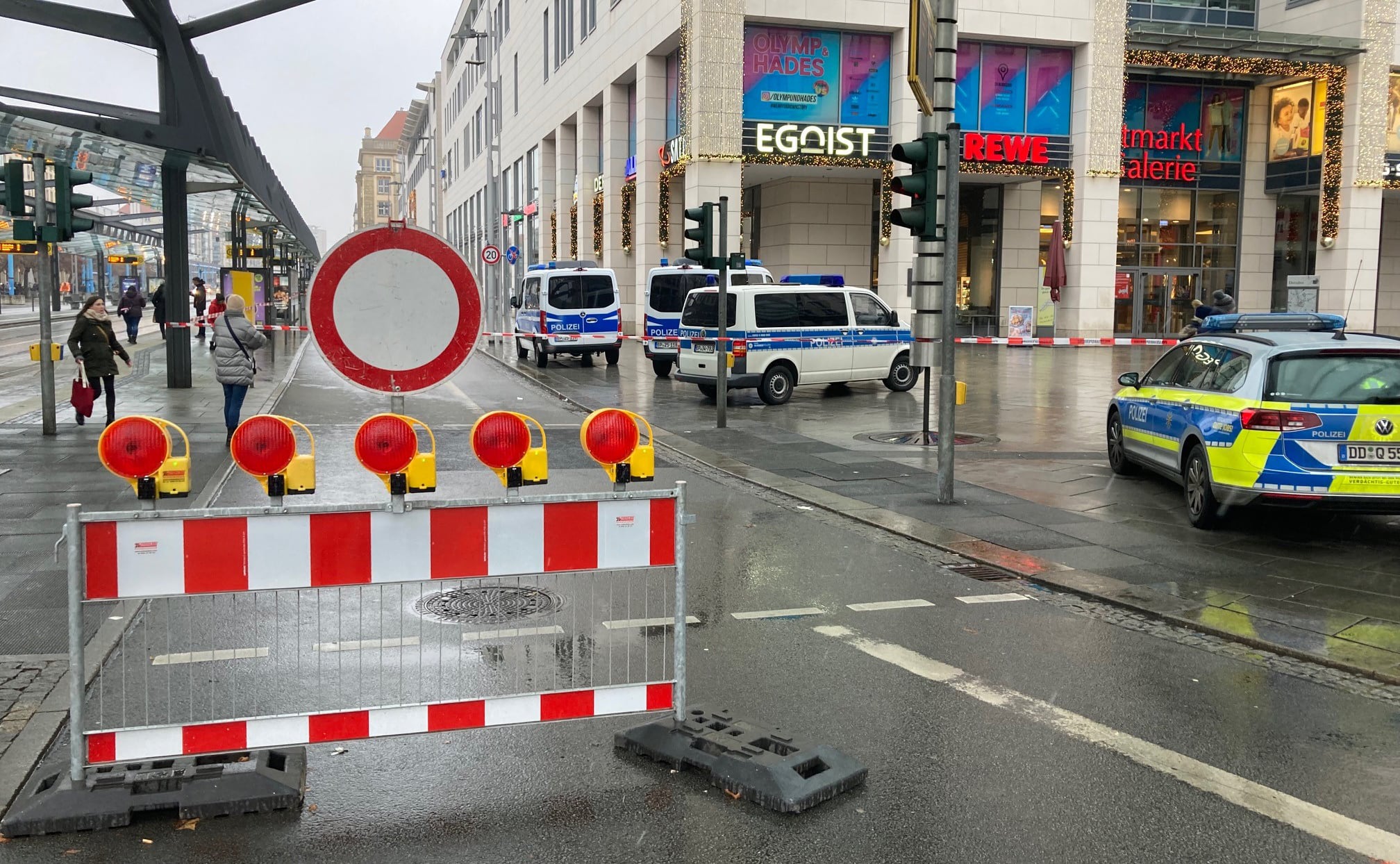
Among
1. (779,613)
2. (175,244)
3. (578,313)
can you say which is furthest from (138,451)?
(578,313)

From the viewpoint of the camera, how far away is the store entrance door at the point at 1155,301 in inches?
1684

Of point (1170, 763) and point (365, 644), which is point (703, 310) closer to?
point (365, 644)

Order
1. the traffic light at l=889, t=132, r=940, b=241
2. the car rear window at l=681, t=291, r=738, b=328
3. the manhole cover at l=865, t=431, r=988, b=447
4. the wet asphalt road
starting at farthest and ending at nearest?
the car rear window at l=681, t=291, r=738, b=328, the manhole cover at l=865, t=431, r=988, b=447, the traffic light at l=889, t=132, r=940, b=241, the wet asphalt road

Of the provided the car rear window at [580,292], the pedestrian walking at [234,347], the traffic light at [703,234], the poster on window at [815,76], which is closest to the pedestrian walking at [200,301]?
the car rear window at [580,292]

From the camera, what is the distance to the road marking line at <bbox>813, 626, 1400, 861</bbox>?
411cm

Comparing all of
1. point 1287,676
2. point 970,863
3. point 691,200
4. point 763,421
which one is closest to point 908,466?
point 763,421

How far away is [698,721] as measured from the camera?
4.90 m

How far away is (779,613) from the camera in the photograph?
23.0ft

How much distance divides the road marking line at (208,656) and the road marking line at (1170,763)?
10.0 feet

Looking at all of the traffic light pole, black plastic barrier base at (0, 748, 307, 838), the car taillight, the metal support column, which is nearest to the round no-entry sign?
black plastic barrier base at (0, 748, 307, 838)

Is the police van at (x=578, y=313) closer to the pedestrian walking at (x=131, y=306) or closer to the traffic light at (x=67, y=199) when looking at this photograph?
the pedestrian walking at (x=131, y=306)

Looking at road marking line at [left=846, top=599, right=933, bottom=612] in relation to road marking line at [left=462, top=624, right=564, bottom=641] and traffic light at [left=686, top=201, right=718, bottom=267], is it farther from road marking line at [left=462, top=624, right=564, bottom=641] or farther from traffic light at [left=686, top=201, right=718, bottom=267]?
traffic light at [left=686, top=201, right=718, bottom=267]

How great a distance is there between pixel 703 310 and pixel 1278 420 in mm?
12589

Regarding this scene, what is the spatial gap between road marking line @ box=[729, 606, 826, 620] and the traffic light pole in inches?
388
